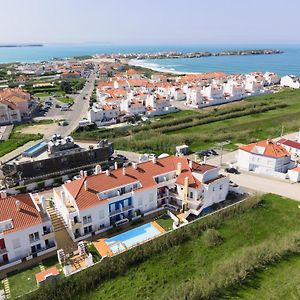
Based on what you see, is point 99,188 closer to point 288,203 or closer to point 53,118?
point 288,203

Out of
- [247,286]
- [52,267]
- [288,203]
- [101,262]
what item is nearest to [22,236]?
[52,267]

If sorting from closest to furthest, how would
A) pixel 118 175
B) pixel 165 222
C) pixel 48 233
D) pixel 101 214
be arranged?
pixel 48 233, pixel 101 214, pixel 165 222, pixel 118 175

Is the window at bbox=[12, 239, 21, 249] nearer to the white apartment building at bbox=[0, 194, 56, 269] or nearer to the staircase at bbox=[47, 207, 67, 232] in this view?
the white apartment building at bbox=[0, 194, 56, 269]

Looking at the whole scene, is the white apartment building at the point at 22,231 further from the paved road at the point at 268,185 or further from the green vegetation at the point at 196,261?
the paved road at the point at 268,185

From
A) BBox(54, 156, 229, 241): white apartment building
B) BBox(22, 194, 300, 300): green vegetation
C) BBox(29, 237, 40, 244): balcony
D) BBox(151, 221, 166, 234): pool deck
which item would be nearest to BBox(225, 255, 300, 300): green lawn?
BBox(22, 194, 300, 300): green vegetation

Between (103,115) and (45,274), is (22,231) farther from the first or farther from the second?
(103,115)

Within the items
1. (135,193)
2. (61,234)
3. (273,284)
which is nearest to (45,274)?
(61,234)
